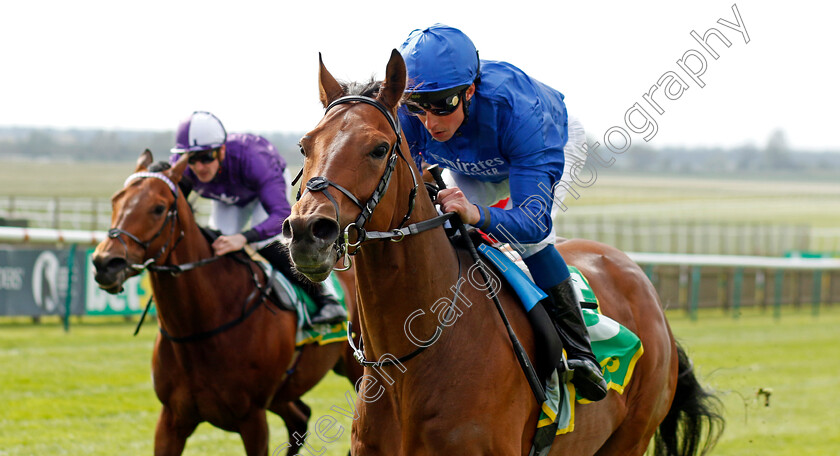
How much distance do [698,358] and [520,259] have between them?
28.1ft

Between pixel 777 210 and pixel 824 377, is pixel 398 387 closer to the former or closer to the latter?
pixel 824 377

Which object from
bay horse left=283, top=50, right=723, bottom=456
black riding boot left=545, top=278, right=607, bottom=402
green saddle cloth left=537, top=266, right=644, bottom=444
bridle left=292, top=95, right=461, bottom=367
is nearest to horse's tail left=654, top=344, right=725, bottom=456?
green saddle cloth left=537, top=266, right=644, bottom=444

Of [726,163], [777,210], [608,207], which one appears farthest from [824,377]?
[726,163]

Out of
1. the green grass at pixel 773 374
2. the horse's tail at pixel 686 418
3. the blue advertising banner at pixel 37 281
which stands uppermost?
the horse's tail at pixel 686 418

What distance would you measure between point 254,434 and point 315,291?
41.7 inches

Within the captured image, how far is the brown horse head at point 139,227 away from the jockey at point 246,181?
0.89ft

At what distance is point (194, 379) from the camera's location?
15.2ft

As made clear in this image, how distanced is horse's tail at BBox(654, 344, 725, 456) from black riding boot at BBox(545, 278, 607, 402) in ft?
4.74

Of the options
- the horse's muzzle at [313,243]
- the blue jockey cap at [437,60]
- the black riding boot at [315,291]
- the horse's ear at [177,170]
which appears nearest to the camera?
the horse's muzzle at [313,243]

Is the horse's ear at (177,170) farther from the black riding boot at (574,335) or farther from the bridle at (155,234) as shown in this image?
the black riding boot at (574,335)

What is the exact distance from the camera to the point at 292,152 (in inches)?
603

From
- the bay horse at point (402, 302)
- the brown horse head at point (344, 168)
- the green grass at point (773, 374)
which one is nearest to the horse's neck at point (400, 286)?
the bay horse at point (402, 302)

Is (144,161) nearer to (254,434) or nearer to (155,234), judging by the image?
(155,234)

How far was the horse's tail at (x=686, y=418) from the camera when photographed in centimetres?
453
